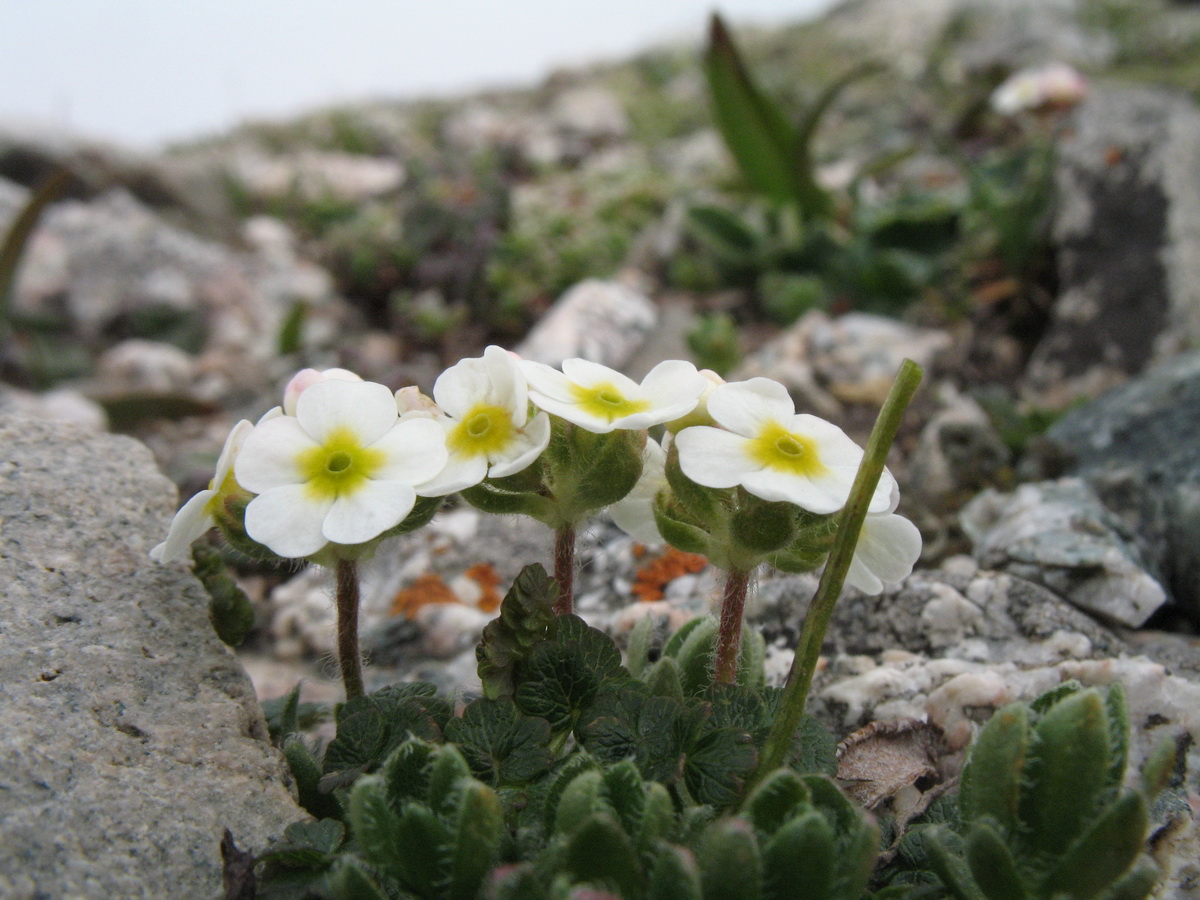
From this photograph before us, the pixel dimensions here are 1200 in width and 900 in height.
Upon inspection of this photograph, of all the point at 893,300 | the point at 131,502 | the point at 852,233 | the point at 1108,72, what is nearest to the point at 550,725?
the point at 131,502

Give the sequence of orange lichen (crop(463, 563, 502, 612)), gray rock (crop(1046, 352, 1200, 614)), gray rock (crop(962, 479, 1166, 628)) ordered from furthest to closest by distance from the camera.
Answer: orange lichen (crop(463, 563, 502, 612))
gray rock (crop(1046, 352, 1200, 614))
gray rock (crop(962, 479, 1166, 628))

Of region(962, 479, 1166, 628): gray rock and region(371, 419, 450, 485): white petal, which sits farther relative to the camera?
region(962, 479, 1166, 628): gray rock

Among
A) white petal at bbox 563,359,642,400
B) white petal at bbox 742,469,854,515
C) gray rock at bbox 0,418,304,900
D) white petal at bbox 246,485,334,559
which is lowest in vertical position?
gray rock at bbox 0,418,304,900

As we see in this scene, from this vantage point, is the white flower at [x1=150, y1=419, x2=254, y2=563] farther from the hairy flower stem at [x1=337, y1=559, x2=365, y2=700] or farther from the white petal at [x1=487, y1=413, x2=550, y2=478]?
the white petal at [x1=487, y1=413, x2=550, y2=478]

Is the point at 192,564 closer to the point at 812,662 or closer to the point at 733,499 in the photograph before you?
the point at 733,499

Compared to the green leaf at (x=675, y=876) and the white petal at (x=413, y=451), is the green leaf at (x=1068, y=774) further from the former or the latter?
the white petal at (x=413, y=451)

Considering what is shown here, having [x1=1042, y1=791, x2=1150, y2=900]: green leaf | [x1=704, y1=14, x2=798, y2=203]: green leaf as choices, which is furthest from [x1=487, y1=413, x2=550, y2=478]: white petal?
[x1=704, y1=14, x2=798, y2=203]: green leaf

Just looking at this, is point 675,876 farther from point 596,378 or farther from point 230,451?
point 230,451

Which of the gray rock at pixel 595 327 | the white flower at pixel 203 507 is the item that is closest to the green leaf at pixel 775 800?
the white flower at pixel 203 507
